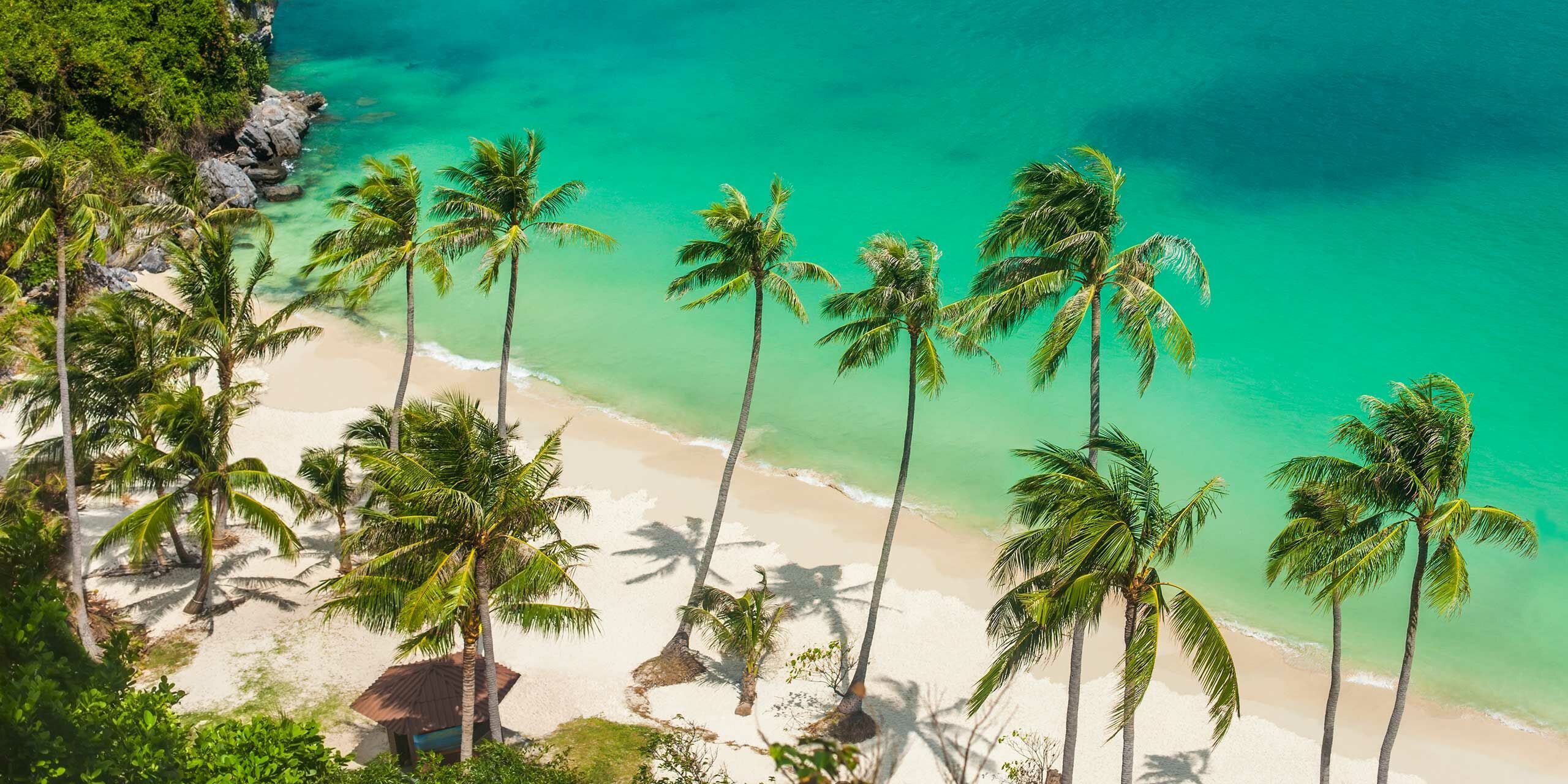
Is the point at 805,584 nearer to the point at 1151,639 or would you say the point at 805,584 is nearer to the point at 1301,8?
the point at 1151,639

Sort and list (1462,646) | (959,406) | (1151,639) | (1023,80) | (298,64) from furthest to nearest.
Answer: (298,64) < (1023,80) < (959,406) < (1462,646) < (1151,639)

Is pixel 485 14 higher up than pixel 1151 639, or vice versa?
pixel 485 14

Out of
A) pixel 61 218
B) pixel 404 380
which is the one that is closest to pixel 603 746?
pixel 404 380

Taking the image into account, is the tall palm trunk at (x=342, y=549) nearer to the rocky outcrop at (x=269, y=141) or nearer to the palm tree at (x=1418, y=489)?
the palm tree at (x=1418, y=489)

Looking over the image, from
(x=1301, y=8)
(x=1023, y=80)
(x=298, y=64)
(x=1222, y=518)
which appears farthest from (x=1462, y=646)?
(x=298, y=64)

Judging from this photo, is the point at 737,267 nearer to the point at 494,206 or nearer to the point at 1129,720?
the point at 494,206

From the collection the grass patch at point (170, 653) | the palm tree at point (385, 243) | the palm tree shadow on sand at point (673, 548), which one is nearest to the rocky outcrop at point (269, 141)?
the palm tree at point (385, 243)

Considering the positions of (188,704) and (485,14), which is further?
(485,14)

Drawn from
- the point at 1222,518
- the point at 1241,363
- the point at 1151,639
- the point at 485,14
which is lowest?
the point at 1151,639
